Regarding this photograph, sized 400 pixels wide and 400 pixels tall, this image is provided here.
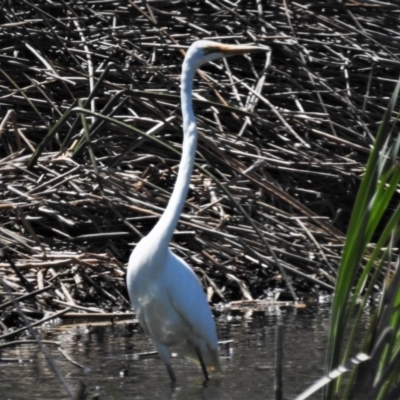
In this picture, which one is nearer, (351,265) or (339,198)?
(351,265)

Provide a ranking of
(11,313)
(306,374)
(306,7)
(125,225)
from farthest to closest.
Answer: (306,7) < (125,225) < (11,313) < (306,374)

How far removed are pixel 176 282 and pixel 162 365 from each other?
0.74 metres

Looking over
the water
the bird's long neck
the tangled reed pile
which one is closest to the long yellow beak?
the bird's long neck

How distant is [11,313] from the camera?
6215 millimetres

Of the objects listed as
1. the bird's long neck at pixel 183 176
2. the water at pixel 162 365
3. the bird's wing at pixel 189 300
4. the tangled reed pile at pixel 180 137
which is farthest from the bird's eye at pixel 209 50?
the water at pixel 162 365

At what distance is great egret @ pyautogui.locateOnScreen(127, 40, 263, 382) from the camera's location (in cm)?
514

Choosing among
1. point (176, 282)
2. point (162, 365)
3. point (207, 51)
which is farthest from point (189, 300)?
point (207, 51)

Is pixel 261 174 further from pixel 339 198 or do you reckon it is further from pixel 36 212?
pixel 36 212

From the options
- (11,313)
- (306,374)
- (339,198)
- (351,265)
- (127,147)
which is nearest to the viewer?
(351,265)

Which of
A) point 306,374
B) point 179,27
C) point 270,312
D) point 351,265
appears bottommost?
point 270,312

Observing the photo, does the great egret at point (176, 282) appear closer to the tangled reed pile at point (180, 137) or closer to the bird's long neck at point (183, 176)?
the bird's long neck at point (183, 176)

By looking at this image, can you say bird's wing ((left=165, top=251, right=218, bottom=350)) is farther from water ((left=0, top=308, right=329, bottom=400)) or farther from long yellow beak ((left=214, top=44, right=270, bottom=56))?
long yellow beak ((left=214, top=44, right=270, bottom=56))

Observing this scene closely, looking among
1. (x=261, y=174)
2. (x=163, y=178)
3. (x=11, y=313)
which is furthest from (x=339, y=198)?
(x=11, y=313)

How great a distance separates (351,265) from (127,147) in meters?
Result: 5.88
